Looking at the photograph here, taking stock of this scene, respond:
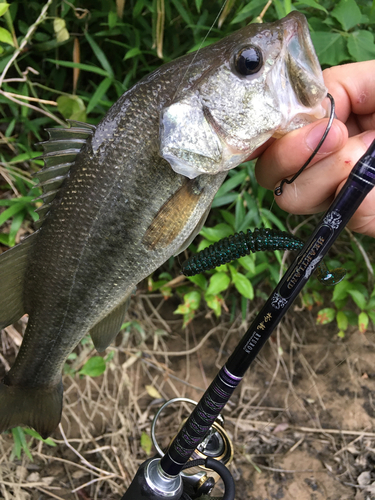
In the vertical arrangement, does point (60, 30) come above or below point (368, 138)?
above

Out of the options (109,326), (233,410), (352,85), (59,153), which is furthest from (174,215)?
(233,410)

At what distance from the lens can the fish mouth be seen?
834 mm

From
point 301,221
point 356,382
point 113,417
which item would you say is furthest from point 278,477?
point 301,221

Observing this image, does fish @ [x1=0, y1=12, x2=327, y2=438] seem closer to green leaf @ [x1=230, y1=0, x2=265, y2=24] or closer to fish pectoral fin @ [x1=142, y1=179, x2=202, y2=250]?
fish pectoral fin @ [x1=142, y1=179, x2=202, y2=250]

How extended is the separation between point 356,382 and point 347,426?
0.82 ft

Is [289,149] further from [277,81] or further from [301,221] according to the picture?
[301,221]

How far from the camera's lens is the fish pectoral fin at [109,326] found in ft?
3.87

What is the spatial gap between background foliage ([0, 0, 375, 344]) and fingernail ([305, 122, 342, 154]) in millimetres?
637

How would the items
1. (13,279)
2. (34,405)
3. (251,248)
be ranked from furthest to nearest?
(34,405) → (13,279) → (251,248)

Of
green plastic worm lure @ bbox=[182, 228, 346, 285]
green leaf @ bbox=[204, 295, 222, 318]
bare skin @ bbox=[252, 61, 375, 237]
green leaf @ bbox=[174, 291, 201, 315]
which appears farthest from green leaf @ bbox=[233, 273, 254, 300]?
green plastic worm lure @ bbox=[182, 228, 346, 285]

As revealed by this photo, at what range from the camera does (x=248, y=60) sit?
868 millimetres

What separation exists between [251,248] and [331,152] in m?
0.31

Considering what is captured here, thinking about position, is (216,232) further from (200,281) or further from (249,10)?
(249,10)

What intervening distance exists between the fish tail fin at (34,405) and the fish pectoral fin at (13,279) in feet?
0.84
